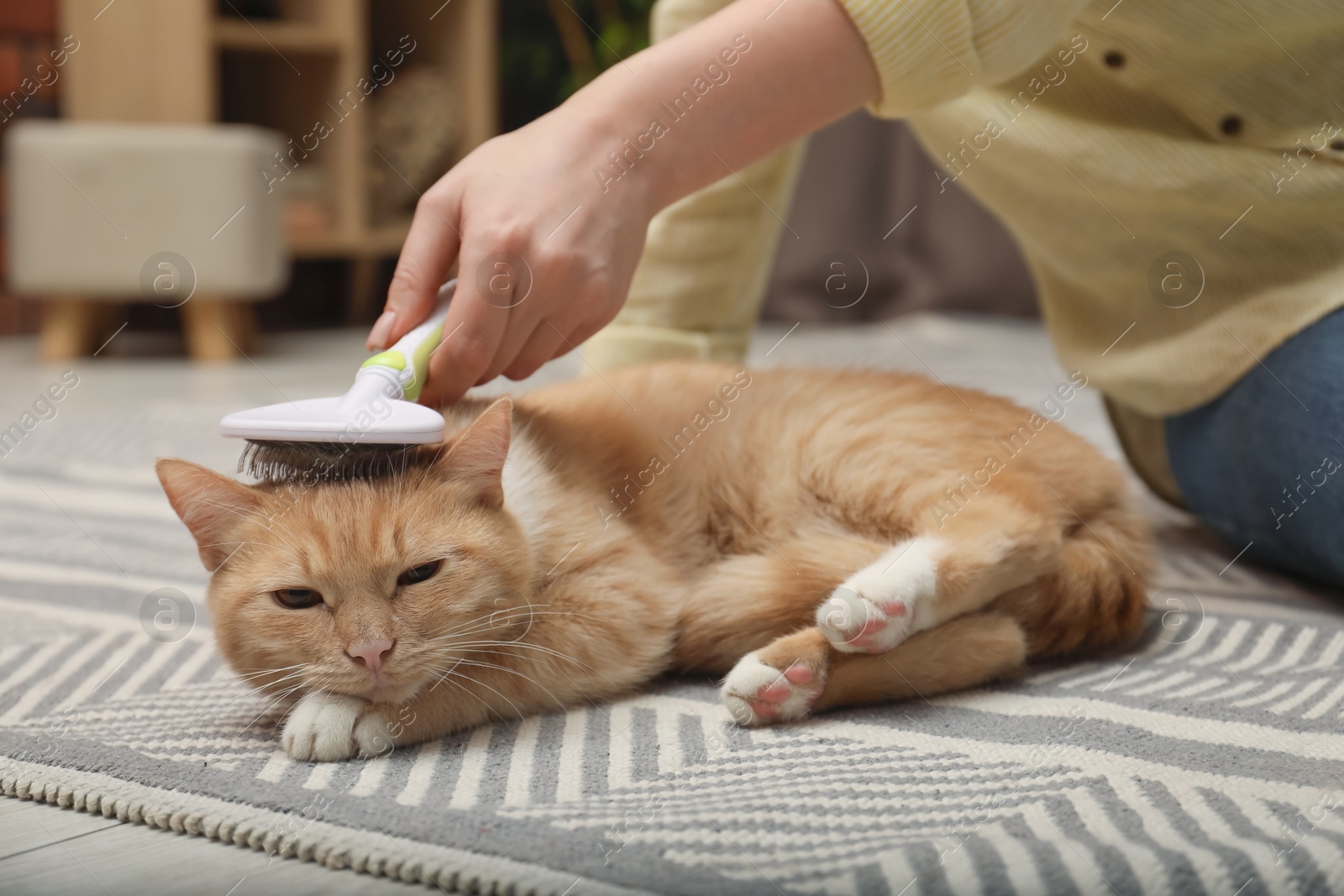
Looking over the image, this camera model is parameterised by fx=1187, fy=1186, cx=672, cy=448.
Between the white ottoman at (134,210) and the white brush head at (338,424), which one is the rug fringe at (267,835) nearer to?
the white brush head at (338,424)

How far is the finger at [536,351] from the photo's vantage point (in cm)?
106

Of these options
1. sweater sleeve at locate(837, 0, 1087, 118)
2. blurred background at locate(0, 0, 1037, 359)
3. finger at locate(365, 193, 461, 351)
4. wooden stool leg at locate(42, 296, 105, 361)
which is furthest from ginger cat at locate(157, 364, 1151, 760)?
wooden stool leg at locate(42, 296, 105, 361)

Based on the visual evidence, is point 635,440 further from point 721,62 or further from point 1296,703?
point 1296,703

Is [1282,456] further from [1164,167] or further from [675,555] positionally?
[675,555]

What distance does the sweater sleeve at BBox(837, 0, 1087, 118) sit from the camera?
1.04 meters

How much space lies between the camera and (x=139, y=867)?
766 millimetres

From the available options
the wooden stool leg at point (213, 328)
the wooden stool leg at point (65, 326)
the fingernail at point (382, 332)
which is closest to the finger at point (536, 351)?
the fingernail at point (382, 332)

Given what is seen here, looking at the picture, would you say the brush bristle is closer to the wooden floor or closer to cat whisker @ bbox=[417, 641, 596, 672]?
cat whisker @ bbox=[417, 641, 596, 672]

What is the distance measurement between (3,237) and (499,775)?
12.4 ft

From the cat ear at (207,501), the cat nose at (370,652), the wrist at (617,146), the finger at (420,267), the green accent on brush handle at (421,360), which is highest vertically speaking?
the wrist at (617,146)

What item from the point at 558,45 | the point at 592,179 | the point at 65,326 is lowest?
the point at 65,326

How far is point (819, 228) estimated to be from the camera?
14.6 ft

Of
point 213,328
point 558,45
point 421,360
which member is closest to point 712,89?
point 421,360

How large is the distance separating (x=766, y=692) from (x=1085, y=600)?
0.36 metres
